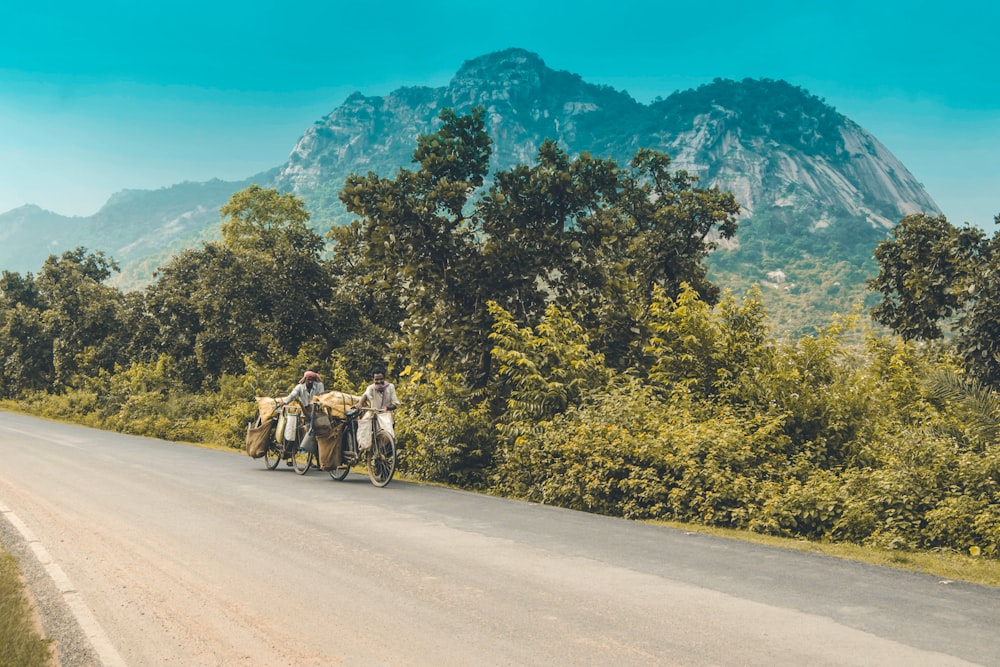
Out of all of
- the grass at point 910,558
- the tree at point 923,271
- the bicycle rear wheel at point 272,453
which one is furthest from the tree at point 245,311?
the grass at point 910,558

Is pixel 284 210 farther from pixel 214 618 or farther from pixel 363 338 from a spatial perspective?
pixel 214 618

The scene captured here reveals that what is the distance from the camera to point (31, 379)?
151 feet

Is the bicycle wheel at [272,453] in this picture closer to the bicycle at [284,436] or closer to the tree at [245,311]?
the bicycle at [284,436]

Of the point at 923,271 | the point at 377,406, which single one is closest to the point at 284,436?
the point at 377,406

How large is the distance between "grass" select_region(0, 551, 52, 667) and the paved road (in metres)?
0.37

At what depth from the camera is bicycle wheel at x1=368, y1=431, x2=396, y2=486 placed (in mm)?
13641

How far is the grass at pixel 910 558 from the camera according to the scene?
24.3 ft

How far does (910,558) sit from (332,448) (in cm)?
984

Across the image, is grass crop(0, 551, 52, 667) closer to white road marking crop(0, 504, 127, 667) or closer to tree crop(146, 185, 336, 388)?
white road marking crop(0, 504, 127, 667)

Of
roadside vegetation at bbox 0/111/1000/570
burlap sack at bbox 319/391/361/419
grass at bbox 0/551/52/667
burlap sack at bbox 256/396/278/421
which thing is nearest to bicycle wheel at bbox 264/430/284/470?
burlap sack at bbox 256/396/278/421

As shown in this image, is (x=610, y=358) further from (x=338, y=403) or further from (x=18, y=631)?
(x=18, y=631)

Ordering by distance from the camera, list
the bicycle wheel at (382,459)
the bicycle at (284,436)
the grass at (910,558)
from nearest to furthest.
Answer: the grass at (910,558)
the bicycle wheel at (382,459)
the bicycle at (284,436)

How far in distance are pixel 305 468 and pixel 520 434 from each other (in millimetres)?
4610

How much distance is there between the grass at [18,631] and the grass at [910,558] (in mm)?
6880
